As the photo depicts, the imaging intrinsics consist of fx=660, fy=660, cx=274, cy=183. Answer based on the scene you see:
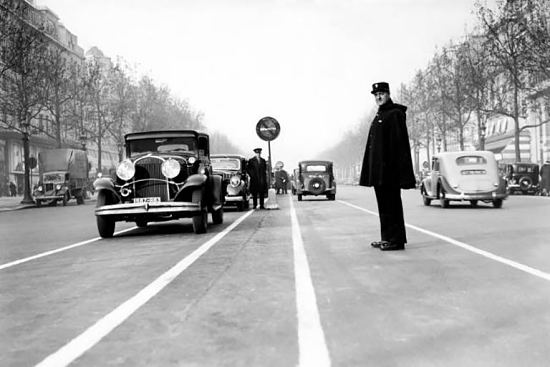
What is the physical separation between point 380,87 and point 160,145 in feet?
21.1

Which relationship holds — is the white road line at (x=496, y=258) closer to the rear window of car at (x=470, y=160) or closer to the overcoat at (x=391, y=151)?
the overcoat at (x=391, y=151)

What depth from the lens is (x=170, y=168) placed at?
12125 mm

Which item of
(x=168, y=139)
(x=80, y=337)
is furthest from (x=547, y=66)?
(x=80, y=337)

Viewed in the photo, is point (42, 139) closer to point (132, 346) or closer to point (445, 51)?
point (445, 51)

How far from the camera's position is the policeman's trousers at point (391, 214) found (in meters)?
8.53

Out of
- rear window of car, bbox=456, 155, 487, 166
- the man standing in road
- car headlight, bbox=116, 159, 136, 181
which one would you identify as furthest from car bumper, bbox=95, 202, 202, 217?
rear window of car, bbox=456, 155, 487, 166

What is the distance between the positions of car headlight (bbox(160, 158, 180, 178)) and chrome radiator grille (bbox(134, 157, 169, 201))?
0.22 metres

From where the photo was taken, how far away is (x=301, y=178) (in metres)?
30.9

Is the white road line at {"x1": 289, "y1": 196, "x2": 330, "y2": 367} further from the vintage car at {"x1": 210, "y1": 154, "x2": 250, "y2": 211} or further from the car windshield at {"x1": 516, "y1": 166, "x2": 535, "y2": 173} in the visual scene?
the car windshield at {"x1": 516, "y1": 166, "x2": 535, "y2": 173}

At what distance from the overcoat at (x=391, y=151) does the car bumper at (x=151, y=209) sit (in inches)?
158

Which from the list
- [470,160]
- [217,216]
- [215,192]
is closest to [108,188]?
[215,192]

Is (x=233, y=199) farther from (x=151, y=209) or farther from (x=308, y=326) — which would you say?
(x=308, y=326)

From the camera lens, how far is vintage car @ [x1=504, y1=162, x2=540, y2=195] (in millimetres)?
37688

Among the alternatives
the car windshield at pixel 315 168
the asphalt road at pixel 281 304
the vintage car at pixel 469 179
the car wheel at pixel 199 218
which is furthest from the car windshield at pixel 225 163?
the asphalt road at pixel 281 304
